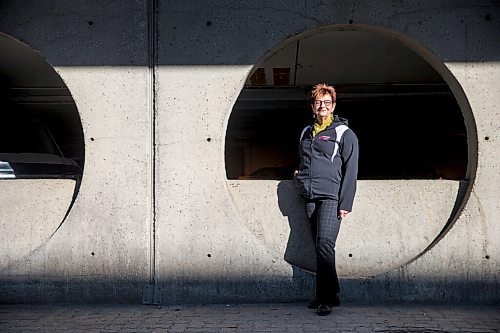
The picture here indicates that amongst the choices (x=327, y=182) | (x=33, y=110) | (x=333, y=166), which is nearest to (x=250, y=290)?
(x=327, y=182)

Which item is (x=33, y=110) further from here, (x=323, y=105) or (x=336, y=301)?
(x=336, y=301)

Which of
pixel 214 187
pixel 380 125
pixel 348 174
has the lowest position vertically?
pixel 214 187

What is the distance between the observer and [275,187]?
18.0ft

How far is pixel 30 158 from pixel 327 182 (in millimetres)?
4087

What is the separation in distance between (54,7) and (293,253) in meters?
3.35

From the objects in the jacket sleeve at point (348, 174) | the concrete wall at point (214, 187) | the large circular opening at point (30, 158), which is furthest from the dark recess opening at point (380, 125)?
the jacket sleeve at point (348, 174)

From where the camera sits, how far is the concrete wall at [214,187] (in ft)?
17.4

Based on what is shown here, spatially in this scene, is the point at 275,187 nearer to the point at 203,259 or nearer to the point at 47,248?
the point at 203,259

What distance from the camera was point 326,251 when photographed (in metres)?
4.82

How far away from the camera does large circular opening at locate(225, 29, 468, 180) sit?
8578 mm

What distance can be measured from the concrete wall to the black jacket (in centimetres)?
58

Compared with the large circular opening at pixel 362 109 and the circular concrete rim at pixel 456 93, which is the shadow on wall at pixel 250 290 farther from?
the large circular opening at pixel 362 109

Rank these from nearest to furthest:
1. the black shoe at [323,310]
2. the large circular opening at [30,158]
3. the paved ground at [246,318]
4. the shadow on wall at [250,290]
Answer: the paved ground at [246,318] → the black shoe at [323,310] → the shadow on wall at [250,290] → the large circular opening at [30,158]

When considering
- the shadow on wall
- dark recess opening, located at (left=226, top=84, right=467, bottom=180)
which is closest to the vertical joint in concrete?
the shadow on wall
